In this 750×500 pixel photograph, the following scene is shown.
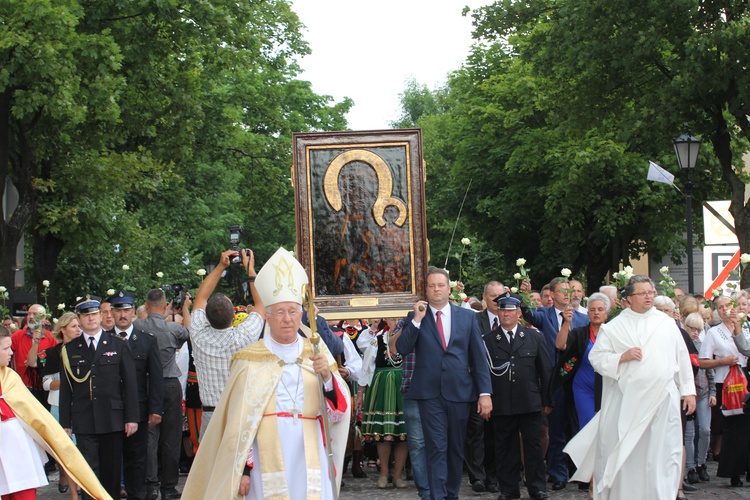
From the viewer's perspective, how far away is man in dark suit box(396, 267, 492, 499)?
1076 cm

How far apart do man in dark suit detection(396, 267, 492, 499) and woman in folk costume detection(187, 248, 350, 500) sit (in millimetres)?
3461

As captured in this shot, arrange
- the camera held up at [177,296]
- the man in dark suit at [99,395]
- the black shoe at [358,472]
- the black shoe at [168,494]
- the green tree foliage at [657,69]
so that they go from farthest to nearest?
1. the green tree foliage at [657,69]
2. the camera held up at [177,296]
3. the black shoe at [358,472]
4. the black shoe at [168,494]
5. the man in dark suit at [99,395]

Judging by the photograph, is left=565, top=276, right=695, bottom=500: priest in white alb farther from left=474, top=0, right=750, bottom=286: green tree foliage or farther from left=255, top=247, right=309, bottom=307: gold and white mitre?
left=474, top=0, right=750, bottom=286: green tree foliage

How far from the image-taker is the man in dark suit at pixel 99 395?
35.1 feet

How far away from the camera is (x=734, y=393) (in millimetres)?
13234

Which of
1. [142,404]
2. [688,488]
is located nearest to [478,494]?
[688,488]

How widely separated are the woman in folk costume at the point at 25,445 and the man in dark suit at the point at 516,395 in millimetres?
4494

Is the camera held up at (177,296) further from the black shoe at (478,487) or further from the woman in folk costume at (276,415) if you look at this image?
the woman in folk costume at (276,415)

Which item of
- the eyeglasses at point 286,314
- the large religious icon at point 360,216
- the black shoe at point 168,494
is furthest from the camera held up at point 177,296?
the eyeglasses at point 286,314

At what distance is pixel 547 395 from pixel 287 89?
40713 millimetres

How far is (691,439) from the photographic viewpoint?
1290 centimetres

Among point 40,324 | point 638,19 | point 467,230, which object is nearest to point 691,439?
point 40,324

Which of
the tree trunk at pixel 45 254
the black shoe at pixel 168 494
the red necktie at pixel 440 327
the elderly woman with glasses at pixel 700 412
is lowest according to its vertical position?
the black shoe at pixel 168 494

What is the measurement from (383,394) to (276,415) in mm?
6534
